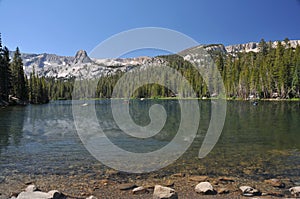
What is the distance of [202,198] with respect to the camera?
821 cm

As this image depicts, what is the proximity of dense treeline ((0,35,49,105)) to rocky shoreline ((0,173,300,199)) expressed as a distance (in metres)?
63.4

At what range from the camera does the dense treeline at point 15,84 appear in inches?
2557

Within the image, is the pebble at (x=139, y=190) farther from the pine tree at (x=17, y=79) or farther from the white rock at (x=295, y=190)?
the pine tree at (x=17, y=79)

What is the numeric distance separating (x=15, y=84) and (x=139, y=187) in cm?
8291

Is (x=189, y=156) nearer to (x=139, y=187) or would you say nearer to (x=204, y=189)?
(x=204, y=189)

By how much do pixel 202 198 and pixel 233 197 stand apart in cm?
117

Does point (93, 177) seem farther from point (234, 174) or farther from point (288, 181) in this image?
point (288, 181)

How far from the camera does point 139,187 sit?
9031mm

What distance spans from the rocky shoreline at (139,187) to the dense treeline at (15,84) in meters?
63.4

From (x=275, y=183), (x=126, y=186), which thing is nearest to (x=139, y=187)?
(x=126, y=186)

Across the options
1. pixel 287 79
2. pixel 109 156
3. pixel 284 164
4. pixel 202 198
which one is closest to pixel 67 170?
pixel 109 156

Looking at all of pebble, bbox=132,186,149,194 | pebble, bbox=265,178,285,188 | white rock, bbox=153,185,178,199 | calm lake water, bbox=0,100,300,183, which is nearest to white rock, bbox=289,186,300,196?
pebble, bbox=265,178,285,188

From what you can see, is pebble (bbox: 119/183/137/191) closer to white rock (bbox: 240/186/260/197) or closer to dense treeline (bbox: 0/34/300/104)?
white rock (bbox: 240/186/260/197)

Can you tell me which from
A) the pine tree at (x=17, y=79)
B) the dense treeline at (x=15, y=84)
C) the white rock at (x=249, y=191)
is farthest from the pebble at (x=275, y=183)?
the pine tree at (x=17, y=79)
